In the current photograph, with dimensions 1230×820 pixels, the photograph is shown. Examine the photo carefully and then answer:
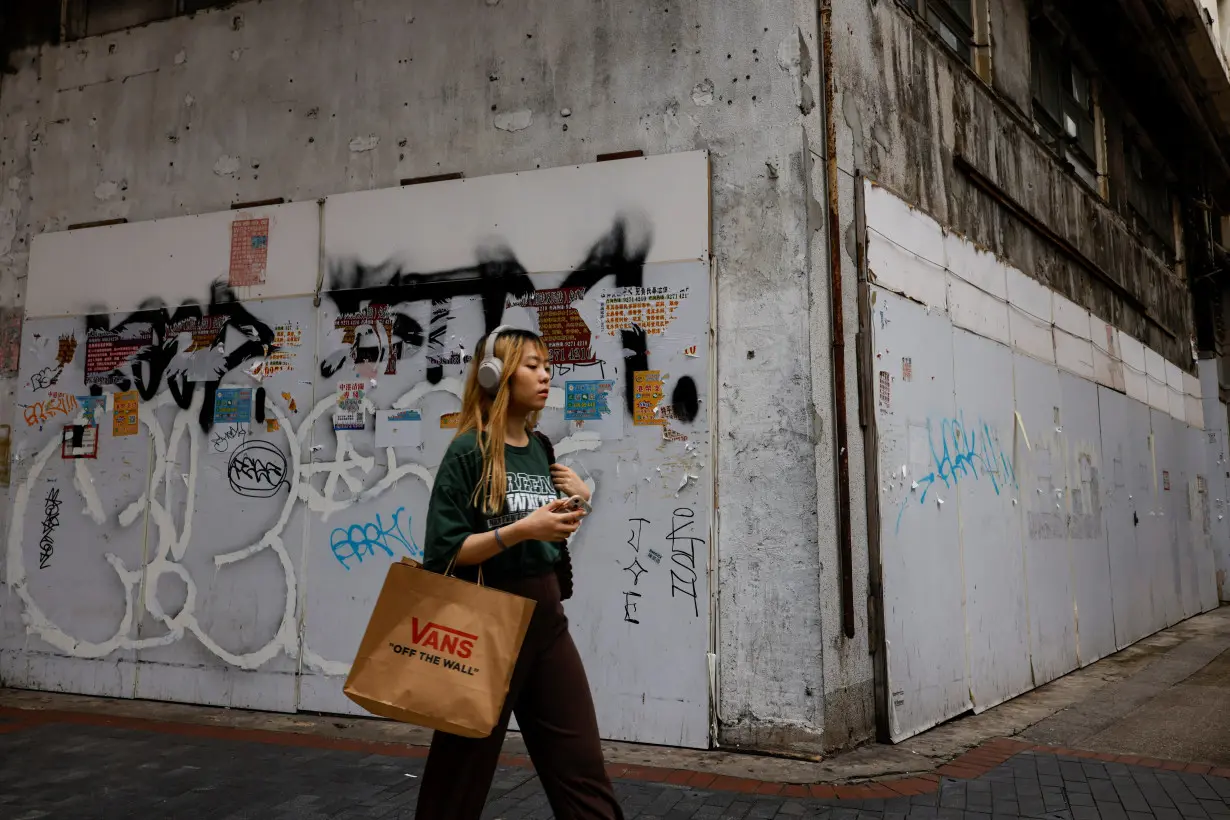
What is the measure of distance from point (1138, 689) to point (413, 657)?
7181 millimetres

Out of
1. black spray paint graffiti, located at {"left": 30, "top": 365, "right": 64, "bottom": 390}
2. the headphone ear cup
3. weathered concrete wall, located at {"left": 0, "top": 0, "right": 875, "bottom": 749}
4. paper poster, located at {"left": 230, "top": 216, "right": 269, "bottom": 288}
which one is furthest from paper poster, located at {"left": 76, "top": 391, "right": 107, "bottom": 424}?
the headphone ear cup

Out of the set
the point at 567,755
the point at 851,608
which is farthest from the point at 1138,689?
the point at 567,755

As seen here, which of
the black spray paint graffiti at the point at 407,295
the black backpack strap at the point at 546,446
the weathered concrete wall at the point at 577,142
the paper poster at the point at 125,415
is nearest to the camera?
the black backpack strap at the point at 546,446

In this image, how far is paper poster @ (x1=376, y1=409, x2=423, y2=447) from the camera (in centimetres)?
635

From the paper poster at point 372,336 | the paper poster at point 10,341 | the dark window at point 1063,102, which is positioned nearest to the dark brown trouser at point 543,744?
the paper poster at point 372,336

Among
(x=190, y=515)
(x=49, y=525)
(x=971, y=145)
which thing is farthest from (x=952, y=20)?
(x=49, y=525)

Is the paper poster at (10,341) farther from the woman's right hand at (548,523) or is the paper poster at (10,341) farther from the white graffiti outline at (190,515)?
the woman's right hand at (548,523)

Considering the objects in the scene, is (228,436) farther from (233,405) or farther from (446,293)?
(446,293)

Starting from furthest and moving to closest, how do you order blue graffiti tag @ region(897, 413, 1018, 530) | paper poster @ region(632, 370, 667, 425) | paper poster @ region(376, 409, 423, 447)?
blue graffiti tag @ region(897, 413, 1018, 530), paper poster @ region(376, 409, 423, 447), paper poster @ region(632, 370, 667, 425)

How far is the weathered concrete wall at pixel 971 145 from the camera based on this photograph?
20.7 feet

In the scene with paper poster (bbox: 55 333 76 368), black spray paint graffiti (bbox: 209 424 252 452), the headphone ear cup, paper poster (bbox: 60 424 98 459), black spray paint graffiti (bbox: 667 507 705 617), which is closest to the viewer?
the headphone ear cup

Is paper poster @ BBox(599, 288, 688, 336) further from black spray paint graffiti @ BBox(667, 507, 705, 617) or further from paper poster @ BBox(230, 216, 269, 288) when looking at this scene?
paper poster @ BBox(230, 216, 269, 288)

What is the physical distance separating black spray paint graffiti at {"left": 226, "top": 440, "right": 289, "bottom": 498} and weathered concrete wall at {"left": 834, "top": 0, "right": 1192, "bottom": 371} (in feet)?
13.7

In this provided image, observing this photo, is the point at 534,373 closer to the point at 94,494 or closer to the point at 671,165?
the point at 671,165
